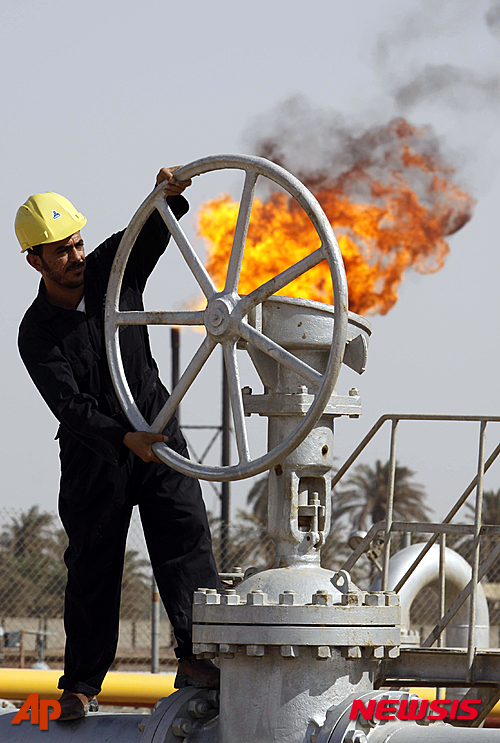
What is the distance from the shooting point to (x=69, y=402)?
11.6ft

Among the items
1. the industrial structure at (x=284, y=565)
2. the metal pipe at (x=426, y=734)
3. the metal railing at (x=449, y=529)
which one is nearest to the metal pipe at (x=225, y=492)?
the metal railing at (x=449, y=529)

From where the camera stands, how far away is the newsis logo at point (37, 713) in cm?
367

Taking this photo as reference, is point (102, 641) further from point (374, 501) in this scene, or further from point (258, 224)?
point (374, 501)

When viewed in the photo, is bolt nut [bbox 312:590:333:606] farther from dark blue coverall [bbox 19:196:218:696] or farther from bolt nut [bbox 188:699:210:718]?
dark blue coverall [bbox 19:196:218:696]

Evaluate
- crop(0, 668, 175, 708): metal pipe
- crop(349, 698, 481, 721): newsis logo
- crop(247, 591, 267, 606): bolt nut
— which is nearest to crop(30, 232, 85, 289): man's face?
crop(247, 591, 267, 606): bolt nut

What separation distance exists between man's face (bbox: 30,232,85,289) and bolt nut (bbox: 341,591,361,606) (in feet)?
4.59

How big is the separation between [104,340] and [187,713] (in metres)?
1.17

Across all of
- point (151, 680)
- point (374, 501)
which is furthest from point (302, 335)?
point (374, 501)

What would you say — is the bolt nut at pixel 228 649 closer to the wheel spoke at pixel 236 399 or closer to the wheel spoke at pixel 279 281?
the wheel spoke at pixel 236 399

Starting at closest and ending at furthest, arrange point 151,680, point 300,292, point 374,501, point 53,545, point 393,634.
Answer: point 393,634, point 300,292, point 151,680, point 53,545, point 374,501

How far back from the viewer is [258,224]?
391 cm

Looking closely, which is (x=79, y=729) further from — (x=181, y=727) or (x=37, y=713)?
(x=181, y=727)

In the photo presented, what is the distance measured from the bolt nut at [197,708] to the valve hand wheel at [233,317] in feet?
2.42

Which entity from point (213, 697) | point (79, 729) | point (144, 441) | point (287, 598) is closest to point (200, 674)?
point (213, 697)
